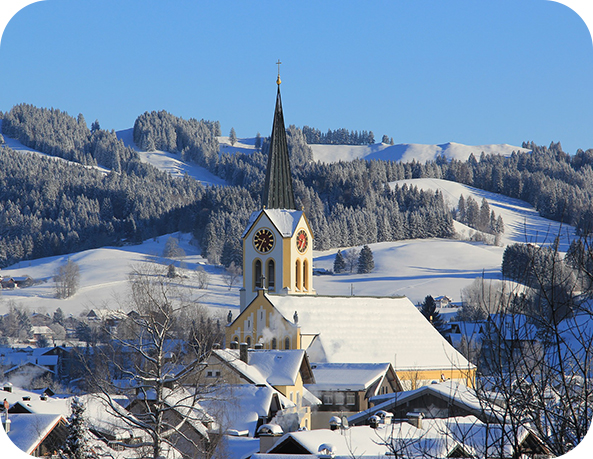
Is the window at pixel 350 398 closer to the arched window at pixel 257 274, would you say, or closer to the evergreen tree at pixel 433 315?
the arched window at pixel 257 274

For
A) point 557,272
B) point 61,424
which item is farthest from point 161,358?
point 557,272

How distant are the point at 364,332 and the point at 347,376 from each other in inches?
380

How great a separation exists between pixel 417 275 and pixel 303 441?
153 meters

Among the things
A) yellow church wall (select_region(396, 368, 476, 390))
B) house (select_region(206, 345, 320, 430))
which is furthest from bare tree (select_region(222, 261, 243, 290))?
house (select_region(206, 345, 320, 430))

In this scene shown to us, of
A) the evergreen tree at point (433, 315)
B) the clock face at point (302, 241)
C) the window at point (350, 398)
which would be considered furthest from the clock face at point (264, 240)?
the evergreen tree at point (433, 315)

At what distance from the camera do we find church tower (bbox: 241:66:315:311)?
6225 cm

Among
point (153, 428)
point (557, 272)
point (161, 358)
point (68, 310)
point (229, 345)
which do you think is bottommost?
point (68, 310)

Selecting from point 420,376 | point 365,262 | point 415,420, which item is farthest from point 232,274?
point 415,420

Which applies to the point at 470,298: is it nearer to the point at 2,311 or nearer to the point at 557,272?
the point at 2,311

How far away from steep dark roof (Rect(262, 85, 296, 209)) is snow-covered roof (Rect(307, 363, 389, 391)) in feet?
50.8

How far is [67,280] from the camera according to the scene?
→ 176 meters

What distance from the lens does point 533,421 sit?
36.3ft

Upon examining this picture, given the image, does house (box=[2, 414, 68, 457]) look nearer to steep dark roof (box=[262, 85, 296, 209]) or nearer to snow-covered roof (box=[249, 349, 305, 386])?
snow-covered roof (box=[249, 349, 305, 386])

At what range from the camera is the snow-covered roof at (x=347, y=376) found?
49.3 metres
